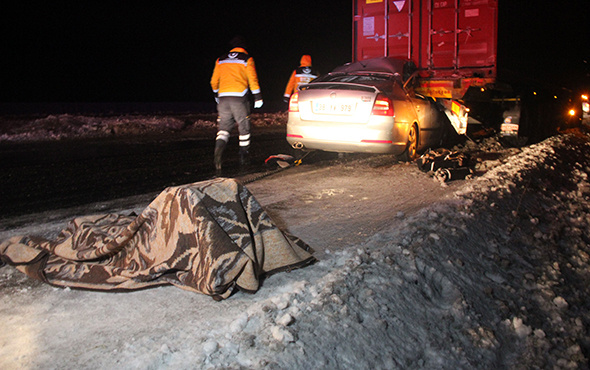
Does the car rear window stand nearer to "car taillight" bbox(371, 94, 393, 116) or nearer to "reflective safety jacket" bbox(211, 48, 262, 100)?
"car taillight" bbox(371, 94, 393, 116)

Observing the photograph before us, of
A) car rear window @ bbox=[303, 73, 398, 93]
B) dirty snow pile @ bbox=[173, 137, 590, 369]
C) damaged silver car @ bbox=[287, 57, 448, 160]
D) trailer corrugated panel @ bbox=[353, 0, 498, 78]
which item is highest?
trailer corrugated panel @ bbox=[353, 0, 498, 78]

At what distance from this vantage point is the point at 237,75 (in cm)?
787

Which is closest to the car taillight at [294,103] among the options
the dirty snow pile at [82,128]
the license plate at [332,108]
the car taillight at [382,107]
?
the license plate at [332,108]

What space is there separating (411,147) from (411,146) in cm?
2

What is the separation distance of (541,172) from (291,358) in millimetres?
6402

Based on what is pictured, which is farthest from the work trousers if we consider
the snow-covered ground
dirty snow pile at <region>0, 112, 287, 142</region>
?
dirty snow pile at <region>0, 112, 287, 142</region>

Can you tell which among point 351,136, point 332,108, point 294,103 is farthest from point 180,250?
point 294,103

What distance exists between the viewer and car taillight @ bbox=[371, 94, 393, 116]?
7182mm

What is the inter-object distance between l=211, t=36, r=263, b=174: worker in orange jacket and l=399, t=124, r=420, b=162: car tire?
2.43 meters

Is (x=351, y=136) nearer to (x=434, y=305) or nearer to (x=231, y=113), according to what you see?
(x=231, y=113)

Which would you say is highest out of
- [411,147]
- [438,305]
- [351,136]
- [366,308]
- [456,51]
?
[456,51]

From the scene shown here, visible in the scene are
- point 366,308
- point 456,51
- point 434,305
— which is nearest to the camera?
point 366,308

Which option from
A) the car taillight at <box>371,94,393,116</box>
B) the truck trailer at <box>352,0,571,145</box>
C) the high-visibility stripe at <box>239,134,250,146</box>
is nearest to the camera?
the car taillight at <box>371,94,393,116</box>

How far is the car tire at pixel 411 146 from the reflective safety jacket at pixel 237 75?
8.07ft
